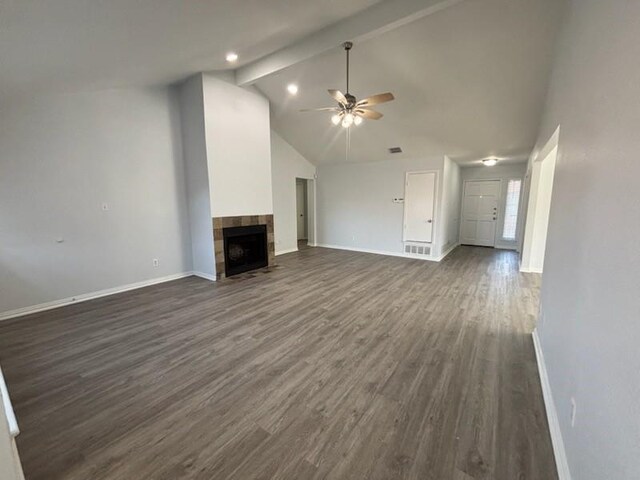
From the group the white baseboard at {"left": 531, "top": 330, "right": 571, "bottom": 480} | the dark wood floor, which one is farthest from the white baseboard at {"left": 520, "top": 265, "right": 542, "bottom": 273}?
the white baseboard at {"left": 531, "top": 330, "right": 571, "bottom": 480}

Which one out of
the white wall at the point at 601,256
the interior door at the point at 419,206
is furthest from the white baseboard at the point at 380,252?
the white wall at the point at 601,256

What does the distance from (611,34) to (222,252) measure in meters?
4.99

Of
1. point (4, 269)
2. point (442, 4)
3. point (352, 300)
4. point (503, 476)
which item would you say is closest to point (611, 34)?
point (442, 4)

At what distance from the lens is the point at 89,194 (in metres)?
3.99

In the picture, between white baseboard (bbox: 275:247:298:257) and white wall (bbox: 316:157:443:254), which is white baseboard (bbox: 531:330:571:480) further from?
white baseboard (bbox: 275:247:298:257)

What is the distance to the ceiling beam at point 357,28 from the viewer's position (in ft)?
9.59

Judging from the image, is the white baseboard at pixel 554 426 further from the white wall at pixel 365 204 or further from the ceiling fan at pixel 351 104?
the white wall at pixel 365 204

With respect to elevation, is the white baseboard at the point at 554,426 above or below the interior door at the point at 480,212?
below

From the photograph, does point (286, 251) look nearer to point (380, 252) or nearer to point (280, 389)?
point (380, 252)

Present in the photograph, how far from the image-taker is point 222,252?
493 cm

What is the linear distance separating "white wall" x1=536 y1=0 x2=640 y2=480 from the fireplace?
4.62 metres

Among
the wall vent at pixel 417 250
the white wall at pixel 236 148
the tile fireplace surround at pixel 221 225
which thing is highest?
the white wall at pixel 236 148

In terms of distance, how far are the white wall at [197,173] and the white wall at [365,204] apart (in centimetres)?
416

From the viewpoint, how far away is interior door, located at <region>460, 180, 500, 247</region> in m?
8.30
